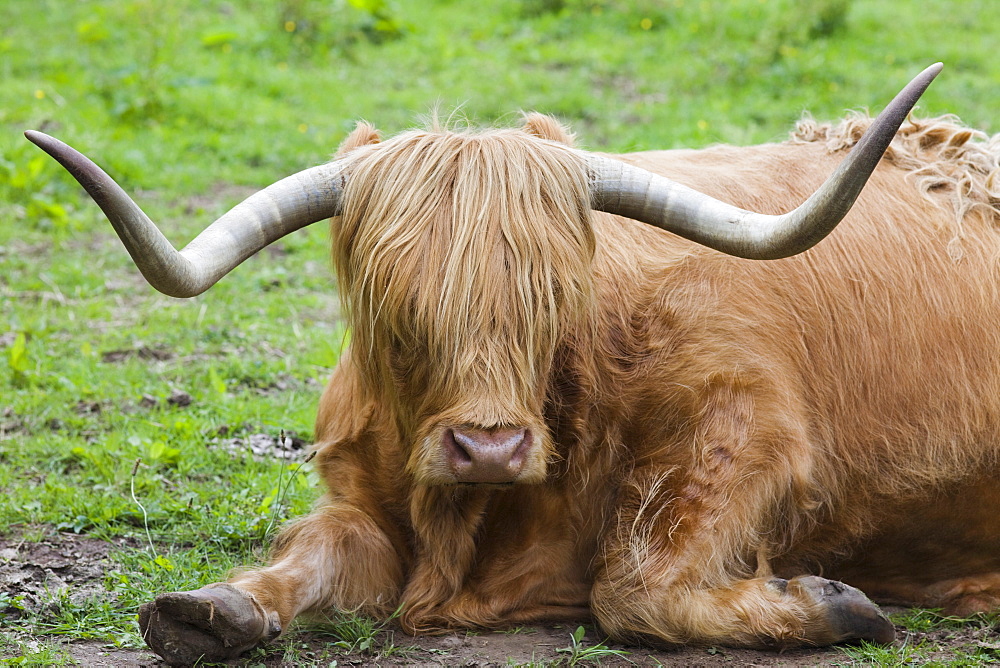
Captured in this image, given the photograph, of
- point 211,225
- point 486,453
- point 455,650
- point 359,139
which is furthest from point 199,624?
point 359,139

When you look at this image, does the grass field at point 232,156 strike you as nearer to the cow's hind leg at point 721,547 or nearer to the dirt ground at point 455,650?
the dirt ground at point 455,650

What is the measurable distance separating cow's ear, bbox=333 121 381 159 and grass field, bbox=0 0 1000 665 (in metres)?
0.19

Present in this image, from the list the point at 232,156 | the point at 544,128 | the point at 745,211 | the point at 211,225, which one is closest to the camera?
the point at 211,225

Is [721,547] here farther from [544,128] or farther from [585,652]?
[544,128]

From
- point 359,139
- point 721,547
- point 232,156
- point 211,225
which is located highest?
point 232,156

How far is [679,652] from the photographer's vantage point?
349 cm

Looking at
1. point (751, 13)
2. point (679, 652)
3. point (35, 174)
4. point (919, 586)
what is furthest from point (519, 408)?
point (751, 13)

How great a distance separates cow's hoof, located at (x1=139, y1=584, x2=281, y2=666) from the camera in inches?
124

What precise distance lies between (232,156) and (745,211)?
21.2 ft

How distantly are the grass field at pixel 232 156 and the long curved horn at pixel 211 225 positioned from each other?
2.08 ft

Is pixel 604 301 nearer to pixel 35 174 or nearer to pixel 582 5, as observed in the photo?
pixel 35 174

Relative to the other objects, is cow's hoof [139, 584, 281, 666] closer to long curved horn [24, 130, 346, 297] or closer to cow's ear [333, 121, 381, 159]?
long curved horn [24, 130, 346, 297]

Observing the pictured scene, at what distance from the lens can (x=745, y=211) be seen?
334 centimetres

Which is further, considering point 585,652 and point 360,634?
point 360,634
